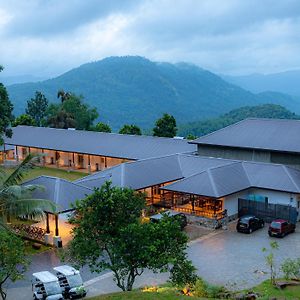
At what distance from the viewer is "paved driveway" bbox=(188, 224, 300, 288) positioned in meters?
28.4

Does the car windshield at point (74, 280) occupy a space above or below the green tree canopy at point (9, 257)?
below

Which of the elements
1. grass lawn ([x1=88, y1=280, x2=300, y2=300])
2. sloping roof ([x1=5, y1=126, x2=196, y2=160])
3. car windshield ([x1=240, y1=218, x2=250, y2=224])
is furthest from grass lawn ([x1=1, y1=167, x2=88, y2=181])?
grass lawn ([x1=88, y1=280, x2=300, y2=300])

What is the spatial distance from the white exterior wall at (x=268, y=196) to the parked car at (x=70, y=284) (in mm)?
18084

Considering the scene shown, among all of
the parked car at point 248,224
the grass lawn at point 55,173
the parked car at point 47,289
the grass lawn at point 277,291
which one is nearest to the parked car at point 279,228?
the parked car at point 248,224

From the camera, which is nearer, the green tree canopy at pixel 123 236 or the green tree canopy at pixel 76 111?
the green tree canopy at pixel 123 236

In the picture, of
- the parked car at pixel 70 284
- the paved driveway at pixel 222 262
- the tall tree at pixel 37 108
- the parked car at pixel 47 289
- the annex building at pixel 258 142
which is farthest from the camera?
the tall tree at pixel 37 108

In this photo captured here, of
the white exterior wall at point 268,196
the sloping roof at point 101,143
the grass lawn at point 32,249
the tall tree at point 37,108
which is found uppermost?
the tall tree at point 37,108

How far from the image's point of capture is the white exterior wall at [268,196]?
41250mm

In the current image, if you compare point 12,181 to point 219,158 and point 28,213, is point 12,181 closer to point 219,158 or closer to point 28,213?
→ point 28,213

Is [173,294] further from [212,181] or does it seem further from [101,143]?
[101,143]

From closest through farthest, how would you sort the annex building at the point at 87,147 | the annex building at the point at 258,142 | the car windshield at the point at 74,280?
the car windshield at the point at 74,280 < the annex building at the point at 258,142 < the annex building at the point at 87,147

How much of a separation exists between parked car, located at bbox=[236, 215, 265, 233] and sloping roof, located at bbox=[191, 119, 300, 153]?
1001 cm

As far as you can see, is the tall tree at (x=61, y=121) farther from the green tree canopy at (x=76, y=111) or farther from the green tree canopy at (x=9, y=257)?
the green tree canopy at (x=9, y=257)

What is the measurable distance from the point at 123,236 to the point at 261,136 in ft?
104
